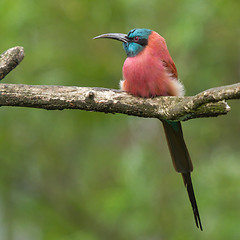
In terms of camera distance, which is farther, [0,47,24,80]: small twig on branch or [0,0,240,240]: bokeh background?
[0,0,240,240]: bokeh background

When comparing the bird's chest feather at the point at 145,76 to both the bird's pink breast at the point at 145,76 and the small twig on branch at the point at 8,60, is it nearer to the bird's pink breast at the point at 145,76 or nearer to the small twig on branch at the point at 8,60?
the bird's pink breast at the point at 145,76

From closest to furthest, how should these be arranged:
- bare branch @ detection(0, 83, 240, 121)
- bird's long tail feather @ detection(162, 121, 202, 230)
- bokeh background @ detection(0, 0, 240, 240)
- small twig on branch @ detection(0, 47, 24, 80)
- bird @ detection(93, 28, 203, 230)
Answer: bare branch @ detection(0, 83, 240, 121) → small twig on branch @ detection(0, 47, 24, 80) → bird @ detection(93, 28, 203, 230) → bird's long tail feather @ detection(162, 121, 202, 230) → bokeh background @ detection(0, 0, 240, 240)

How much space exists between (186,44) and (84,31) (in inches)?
53.0

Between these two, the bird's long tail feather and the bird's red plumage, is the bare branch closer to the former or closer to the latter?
the bird's red plumage

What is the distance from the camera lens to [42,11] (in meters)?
4.61

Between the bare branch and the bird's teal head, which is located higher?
the bird's teal head

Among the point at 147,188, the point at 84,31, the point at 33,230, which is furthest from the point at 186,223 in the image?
the point at 33,230

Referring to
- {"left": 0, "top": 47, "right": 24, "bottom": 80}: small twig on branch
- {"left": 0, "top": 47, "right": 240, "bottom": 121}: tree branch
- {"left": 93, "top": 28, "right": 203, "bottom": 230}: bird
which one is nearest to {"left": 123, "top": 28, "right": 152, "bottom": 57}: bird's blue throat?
{"left": 93, "top": 28, "right": 203, "bottom": 230}: bird

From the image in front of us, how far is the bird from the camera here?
3.04 m

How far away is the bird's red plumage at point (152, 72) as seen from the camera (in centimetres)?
300

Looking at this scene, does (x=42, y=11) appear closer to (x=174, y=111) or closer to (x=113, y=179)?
(x=174, y=111)

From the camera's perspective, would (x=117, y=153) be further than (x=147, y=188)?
Yes

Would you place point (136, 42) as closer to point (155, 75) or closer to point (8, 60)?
point (155, 75)

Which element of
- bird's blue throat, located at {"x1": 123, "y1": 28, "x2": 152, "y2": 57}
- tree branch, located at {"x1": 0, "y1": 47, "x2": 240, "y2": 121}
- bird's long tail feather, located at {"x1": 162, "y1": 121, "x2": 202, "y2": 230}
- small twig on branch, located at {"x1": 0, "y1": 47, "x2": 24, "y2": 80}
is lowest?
bird's long tail feather, located at {"x1": 162, "y1": 121, "x2": 202, "y2": 230}
